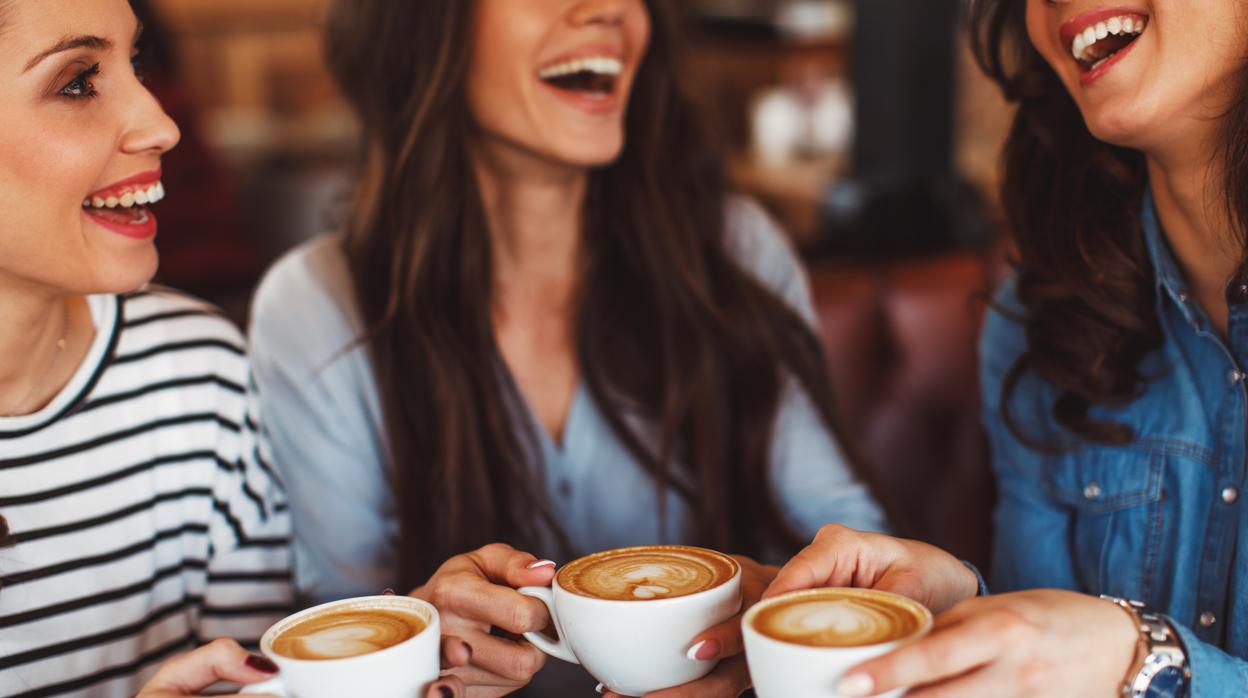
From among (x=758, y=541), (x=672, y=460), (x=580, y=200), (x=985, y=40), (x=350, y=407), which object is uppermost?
(x=985, y=40)

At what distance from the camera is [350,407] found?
1572mm

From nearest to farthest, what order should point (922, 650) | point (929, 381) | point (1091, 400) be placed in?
point (922, 650) → point (1091, 400) → point (929, 381)

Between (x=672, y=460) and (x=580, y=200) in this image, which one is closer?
(x=672, y=460)

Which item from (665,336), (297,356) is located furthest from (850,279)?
(297,356)

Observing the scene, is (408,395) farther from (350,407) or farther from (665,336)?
(665,336)

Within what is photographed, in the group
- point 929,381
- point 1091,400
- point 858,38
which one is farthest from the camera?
point 858,38

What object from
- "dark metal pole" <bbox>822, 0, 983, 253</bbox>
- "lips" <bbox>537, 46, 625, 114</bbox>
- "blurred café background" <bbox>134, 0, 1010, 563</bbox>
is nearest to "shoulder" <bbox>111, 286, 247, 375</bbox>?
"blurred café background" <bbox>134, 0, 1010, 563</bbox>

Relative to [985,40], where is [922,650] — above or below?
below

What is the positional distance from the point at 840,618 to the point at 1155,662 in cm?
28

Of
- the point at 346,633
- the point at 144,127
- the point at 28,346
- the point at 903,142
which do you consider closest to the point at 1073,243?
the point at 346,633

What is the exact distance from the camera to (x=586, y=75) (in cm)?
168

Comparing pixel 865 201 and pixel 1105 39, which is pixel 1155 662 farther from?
pixel 865 201

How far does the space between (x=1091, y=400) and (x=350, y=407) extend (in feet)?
2.99

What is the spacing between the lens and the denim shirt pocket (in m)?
1.28
